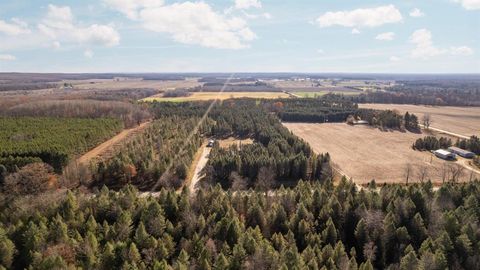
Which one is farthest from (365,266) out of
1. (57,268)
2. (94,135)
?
(94,135)

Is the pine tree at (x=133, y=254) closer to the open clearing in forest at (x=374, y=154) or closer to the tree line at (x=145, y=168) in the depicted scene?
the tree line at (x=145, y=168)

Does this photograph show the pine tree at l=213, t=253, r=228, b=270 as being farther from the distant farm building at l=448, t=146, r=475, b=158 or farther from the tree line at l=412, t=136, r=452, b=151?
the tree line at l=412, t=136, r=452, b=151

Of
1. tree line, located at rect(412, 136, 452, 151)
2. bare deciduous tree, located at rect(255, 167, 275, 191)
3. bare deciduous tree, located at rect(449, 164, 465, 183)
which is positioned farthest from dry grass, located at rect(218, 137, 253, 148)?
bare deciduous tree, located at rect(449, 164, 465, 183)

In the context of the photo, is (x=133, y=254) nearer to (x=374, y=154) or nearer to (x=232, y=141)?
(x=374, y=154)

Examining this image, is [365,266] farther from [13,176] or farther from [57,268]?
[13,176]

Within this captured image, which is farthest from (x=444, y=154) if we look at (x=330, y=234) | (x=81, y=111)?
(x=81, y=111)

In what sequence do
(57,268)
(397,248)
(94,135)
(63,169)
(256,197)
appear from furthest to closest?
(94,135)
(63,169)
(256,197)
(397,248)
(57,268)

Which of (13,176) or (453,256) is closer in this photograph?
(453,256)
